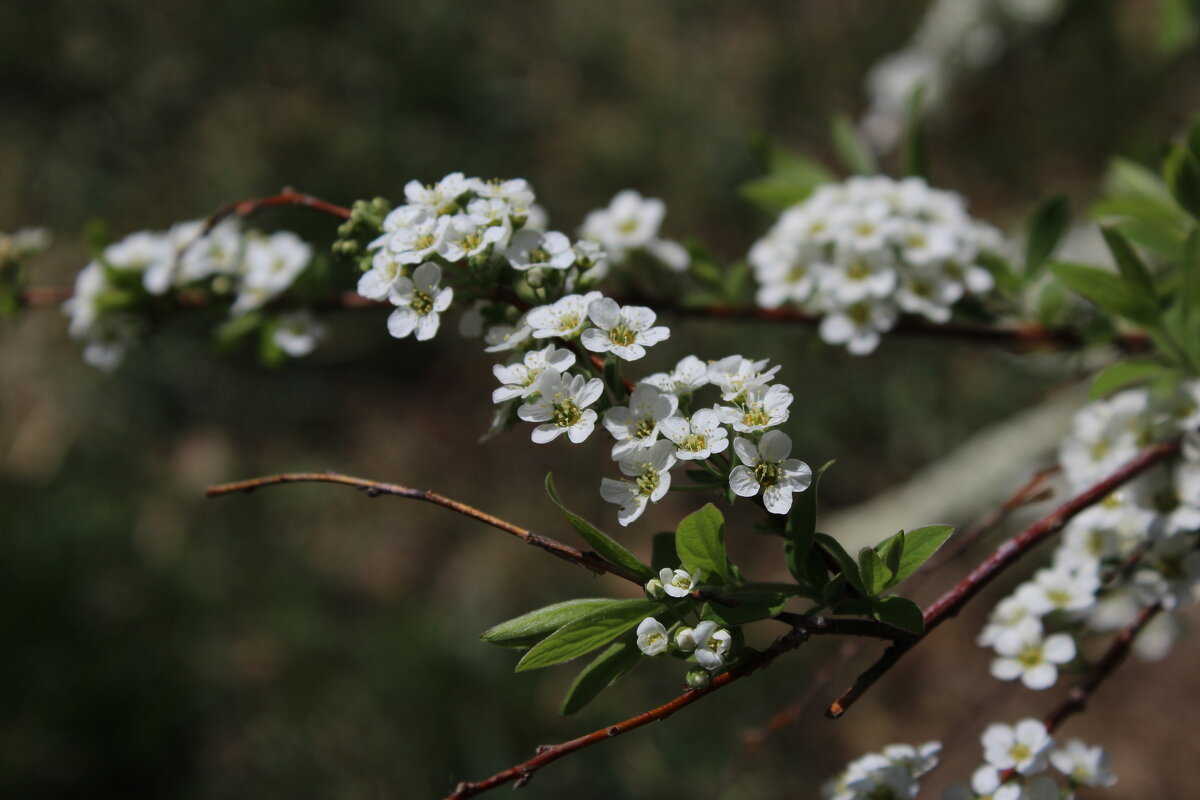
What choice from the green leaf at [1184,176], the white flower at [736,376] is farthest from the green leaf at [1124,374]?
the white flower at [736,376]

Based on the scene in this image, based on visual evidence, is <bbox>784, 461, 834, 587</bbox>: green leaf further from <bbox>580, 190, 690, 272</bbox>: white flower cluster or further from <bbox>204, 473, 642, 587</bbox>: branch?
<bbox>580, 190, 690, 272</bbox>: white flower cluster

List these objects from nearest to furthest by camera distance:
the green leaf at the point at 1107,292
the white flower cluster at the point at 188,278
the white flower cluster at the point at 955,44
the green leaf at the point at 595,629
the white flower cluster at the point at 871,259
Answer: the green leaf at the point at 595,629, the green leaf at the point at 1107,292, the white flower cluster at the point at 871,259, the white flower cluster at the point at 188,278, the white flower cluster at the point at 955,44

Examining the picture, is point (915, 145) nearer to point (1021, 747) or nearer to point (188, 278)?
point (1021, 747)

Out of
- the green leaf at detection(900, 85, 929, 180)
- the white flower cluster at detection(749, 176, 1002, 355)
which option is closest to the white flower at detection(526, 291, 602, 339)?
the white flower cluster at detection(749, 176, 1002, 355)

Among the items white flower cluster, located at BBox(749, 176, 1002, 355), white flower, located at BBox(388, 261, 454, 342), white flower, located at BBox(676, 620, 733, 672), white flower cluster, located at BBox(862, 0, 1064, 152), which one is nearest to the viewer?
white flower, located at BBox(676, 620, 733, 672)

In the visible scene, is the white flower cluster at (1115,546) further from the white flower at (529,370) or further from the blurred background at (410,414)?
the blurred background at (410,414)

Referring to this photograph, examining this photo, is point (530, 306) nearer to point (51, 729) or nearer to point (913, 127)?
point (913, 127)

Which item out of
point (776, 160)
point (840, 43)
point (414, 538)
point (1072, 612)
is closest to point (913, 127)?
point (776, 160)
